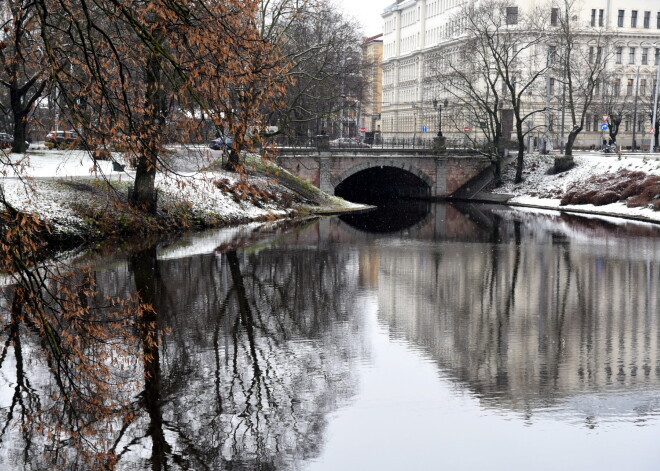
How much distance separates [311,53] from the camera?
4541 cm

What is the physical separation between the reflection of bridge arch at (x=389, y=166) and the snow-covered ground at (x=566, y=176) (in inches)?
181

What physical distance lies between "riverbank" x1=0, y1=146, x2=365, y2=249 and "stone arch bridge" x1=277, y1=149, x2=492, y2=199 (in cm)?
688

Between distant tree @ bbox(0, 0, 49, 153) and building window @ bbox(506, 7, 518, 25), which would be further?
building window @ bbox(506, 7, 518, 25)

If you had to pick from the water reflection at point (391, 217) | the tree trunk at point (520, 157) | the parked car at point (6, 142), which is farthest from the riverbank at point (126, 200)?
the tree trunk at point (520, 157)

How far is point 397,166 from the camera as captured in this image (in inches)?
2317

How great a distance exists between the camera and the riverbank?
29858mm

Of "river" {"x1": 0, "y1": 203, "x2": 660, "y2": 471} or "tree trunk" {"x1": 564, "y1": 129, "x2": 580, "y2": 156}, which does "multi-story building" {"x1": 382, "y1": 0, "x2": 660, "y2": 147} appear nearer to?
"tree trunk" {"x1": 564, "y1": 129, "x2": 580, "y2": 156}

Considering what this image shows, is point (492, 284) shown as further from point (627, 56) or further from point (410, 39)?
point (410, 39)

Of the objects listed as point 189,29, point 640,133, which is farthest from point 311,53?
point 640,133

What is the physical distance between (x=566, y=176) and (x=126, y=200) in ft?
106

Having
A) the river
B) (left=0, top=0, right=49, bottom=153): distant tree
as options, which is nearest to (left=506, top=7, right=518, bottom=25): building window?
(left=0, top=0, right=49, bottom=153): distant tree

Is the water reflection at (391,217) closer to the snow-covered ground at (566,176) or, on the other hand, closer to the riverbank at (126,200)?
the riverbank at (126,200)

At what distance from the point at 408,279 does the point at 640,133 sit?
70.5 meters

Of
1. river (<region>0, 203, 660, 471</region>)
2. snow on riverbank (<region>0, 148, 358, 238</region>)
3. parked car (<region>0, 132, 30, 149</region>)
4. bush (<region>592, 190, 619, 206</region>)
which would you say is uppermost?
parked car (<region>0, 132, 30, 149</region>)
